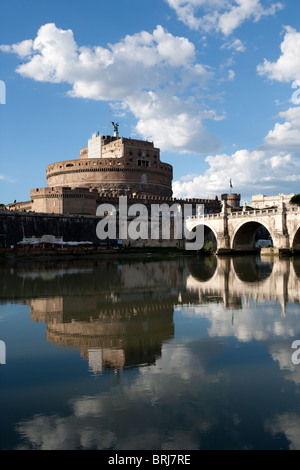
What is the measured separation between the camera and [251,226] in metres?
56.0

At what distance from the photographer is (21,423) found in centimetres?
677

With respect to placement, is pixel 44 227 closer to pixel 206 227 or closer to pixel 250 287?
pixel 206 227

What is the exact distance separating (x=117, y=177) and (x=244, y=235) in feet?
102

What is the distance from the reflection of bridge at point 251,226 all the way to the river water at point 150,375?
99.2 feet

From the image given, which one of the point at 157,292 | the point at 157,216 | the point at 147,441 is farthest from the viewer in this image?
the point at 157,216

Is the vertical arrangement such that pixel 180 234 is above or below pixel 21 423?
above

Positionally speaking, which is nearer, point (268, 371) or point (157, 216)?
point (268, 371)

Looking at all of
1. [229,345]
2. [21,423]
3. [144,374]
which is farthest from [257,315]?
[21,423]

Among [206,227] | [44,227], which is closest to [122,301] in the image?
[44,227]

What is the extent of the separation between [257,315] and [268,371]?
612 centimetres

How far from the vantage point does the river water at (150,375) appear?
6.42 metres

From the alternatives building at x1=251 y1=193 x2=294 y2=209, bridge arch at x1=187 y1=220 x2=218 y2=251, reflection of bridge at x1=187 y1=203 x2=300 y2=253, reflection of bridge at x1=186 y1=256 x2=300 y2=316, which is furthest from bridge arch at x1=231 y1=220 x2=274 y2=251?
building at x1=251 y1=193 x2=294 y2=209
